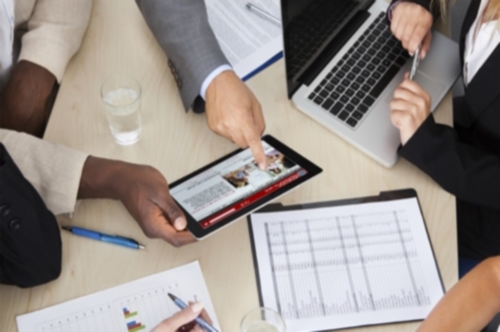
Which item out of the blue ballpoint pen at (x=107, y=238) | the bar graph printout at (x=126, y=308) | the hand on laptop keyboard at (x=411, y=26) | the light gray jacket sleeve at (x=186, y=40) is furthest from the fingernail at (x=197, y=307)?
the hand on laptop keyboard at (x=411, y=26)

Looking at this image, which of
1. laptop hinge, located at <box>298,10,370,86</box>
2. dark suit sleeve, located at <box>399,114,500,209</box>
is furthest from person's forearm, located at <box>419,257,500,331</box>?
laptop hinge, located at <box>298,10,370,86</box>

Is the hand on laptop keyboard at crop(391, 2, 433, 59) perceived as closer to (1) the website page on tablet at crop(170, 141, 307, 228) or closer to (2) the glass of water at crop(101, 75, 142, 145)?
(1) the website page on tablet at crop(170, 141, 307, 228)

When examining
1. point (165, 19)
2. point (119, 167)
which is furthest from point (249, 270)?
point (165, 19)

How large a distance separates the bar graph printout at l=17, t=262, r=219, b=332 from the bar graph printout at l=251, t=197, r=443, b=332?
0.40 ft

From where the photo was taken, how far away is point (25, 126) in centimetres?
133

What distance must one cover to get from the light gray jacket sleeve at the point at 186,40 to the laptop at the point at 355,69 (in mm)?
181

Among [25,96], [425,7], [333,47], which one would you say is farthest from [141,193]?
[425,7]

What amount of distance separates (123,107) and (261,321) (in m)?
0.49

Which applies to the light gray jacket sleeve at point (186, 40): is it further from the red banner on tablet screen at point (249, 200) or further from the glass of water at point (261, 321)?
the glass of water at point (261, 321)

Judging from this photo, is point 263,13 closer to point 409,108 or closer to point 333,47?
point 333,47

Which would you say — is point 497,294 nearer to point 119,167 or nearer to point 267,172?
point 267,172

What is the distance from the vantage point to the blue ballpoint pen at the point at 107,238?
3.58 feet

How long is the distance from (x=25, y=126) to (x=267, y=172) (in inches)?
22.0

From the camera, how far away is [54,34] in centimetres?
133
